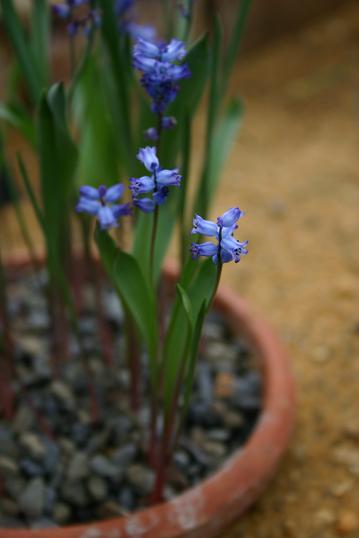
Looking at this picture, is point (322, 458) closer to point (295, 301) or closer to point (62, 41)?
point (295, 301)

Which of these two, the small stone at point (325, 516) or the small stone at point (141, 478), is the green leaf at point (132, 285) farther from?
the small stone at point (325, 516)

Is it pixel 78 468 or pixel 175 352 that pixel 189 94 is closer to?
pixel 175 352

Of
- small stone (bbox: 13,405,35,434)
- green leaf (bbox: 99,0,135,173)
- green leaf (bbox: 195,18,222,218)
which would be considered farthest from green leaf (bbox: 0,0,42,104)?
small stone (bbox: 13,405,35,434)

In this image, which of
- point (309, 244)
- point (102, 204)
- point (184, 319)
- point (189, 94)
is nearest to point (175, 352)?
point (184, 319)

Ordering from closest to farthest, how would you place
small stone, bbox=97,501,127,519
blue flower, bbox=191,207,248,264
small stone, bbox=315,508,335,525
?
1. blue flower, bbox=191,207,248,264
2. small stone, bbox=97,501,127,519
3. small stone, bbox=315,508,335,525

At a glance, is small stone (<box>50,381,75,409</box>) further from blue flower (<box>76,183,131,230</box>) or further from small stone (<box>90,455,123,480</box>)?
blue flower (<box>76,183,131,230</box>)

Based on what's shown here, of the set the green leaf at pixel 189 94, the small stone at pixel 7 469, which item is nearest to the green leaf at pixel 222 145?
the green leaf at pixel 189 94
